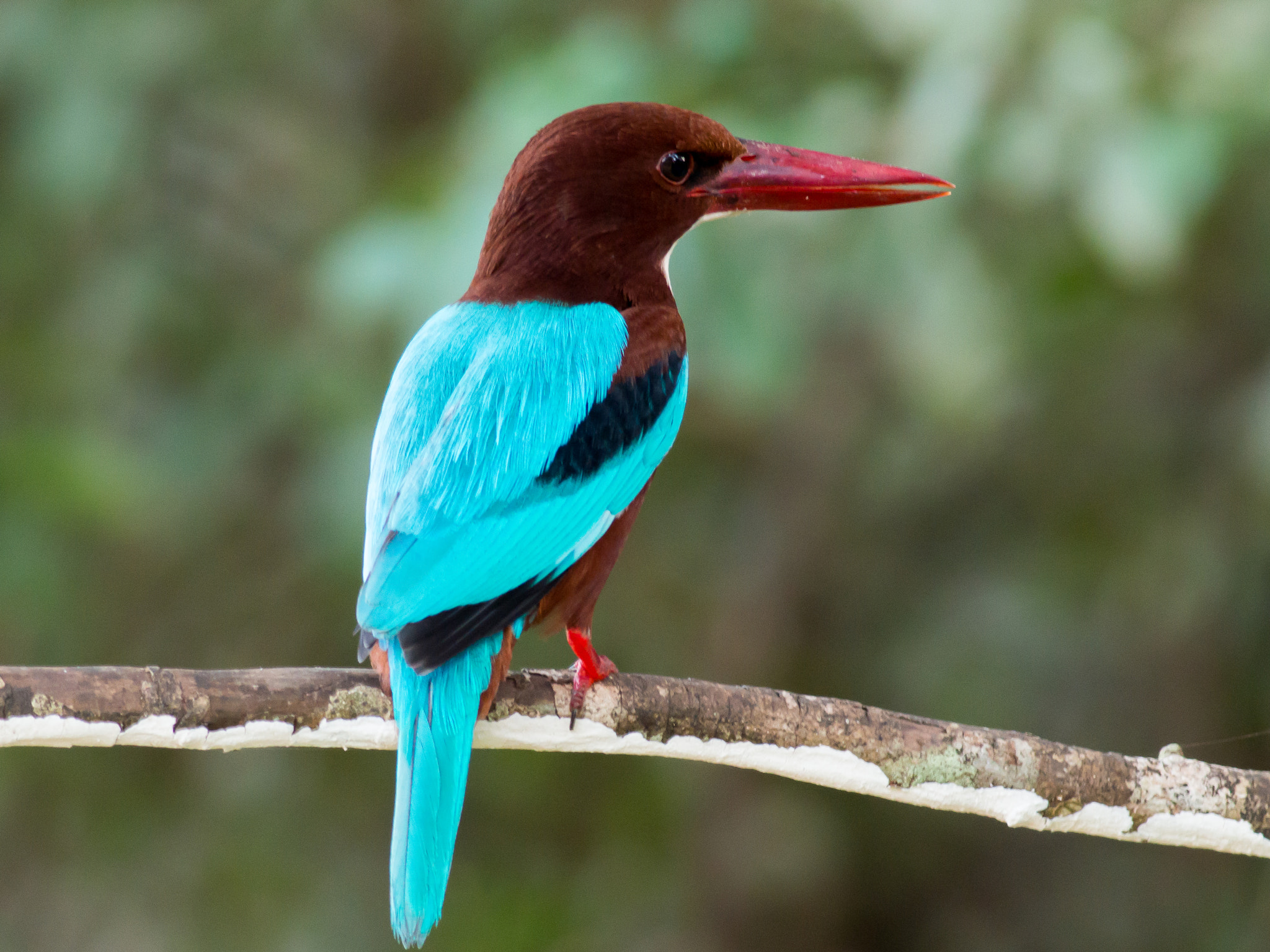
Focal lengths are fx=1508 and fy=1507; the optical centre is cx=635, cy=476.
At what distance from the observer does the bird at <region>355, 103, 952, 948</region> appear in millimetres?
2025

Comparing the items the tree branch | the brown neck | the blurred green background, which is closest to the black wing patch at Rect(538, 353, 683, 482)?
the brown neck

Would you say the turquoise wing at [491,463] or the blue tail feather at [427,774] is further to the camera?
the turquoise wing at [491,463]

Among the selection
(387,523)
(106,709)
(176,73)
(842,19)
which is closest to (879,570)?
(842,19)

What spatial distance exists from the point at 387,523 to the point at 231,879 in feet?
9.12

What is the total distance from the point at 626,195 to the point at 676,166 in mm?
111

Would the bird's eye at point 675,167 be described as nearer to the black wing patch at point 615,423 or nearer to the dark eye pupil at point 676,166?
the dark eye pupil at point 676,166

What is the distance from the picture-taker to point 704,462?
493 centimetres

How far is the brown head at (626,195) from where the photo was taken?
254cm

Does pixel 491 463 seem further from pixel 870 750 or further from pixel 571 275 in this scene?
pixel 870 750

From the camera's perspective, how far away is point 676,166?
8.56ft

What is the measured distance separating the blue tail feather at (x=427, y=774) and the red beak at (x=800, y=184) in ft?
3.31

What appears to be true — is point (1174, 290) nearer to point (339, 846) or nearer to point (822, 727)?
point (822, 727)

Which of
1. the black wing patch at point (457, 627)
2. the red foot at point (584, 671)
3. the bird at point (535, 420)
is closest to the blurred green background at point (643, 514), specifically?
the bird at point (535, 420)

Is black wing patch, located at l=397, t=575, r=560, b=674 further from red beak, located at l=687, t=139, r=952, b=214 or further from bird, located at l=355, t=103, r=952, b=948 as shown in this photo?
red beak, located at l=687, t=139, r=952, b=214
